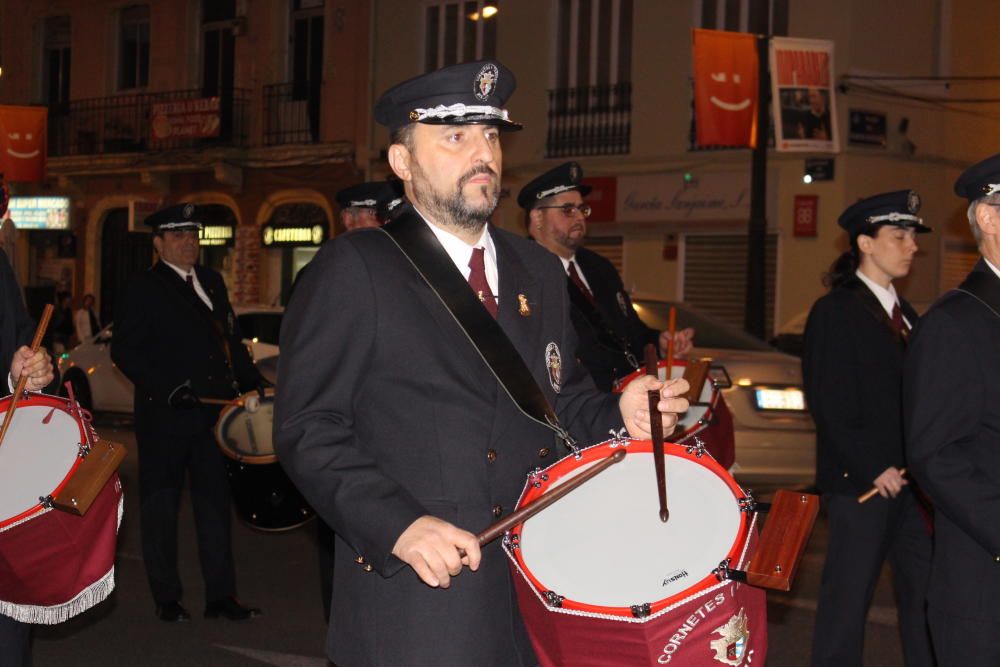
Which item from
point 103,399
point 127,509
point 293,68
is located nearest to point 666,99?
point 293,68

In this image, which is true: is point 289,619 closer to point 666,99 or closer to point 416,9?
point 666,99

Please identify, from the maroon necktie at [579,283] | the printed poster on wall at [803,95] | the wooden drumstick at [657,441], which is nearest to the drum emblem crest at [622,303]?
the maroon necktie at [579,283]

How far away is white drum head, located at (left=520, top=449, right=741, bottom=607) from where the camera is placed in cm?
287

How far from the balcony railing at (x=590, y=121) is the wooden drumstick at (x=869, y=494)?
707 inches

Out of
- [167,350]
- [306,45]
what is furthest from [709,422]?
[306,45]

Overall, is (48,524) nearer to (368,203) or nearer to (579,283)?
(579,283)

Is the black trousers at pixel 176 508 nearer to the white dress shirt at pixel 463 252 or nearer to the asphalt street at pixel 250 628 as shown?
the asphalt street at pixel 250 628

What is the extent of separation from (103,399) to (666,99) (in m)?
10.5

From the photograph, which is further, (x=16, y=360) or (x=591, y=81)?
(x=591, y=81)

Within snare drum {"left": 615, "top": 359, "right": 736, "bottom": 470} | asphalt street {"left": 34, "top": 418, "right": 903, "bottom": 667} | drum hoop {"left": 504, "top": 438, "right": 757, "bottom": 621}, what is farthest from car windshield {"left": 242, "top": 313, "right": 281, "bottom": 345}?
drum hoop {"left": 504, "top": 438, "right": 757, "bottom": 621}

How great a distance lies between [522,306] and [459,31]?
2259 centimetres

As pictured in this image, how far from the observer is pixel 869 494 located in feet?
17.3

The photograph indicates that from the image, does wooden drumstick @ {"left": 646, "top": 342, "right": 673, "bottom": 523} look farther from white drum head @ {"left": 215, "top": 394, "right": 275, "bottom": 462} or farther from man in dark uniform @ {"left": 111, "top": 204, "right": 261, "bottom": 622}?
man in dark uniform @ {"left": 111, "top": 204, "right": 261, "bottom": 622}

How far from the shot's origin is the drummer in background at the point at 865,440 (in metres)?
5.39
